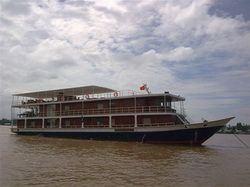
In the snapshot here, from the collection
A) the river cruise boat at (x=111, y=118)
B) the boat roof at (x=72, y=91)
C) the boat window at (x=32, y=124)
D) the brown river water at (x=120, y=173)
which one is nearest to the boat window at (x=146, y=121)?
the river cruise boat at (x=111, y=118)

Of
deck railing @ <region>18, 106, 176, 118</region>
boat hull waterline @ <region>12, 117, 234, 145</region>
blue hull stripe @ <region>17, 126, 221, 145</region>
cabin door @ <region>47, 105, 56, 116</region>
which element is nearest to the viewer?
boat hull waterline @ <region>12, 117, 234, 145</region>

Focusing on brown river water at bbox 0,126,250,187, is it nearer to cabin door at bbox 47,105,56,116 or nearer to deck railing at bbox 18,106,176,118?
deck railing at bbox 18,106,176,118

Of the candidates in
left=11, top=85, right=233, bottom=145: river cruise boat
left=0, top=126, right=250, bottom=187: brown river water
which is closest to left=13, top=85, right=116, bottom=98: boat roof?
left=11, top=85, right=233, bottom=145: river cruise boat

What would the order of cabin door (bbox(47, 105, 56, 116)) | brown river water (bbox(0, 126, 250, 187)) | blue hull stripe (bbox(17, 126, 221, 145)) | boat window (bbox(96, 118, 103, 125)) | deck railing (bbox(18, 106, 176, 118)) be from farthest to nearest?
cabin door (bbox(47, 105, 56, 116))
boat window (bbox(96, 118, 103, 125))
deck railing (bbox(18, 106, 176, 118))
blue hull stripe (bbox(17, 126, 221, 145))
brown river water (bbox(0, 126, 250, 187))

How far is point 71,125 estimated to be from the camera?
3688 cm

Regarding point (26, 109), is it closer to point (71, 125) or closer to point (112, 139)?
point (71, 125)

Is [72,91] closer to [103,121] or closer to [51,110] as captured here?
[51,110]

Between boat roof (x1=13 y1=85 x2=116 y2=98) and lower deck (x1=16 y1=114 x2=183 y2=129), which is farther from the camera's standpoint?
boat roof (x1=13 y1=85 x2=116 y2=98)

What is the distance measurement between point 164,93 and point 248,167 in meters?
13.7

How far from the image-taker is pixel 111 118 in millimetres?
32906

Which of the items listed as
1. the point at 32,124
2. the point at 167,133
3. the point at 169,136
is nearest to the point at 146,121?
the point at 167,133

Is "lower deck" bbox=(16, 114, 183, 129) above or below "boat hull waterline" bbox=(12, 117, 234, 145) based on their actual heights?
above

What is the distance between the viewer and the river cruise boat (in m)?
28.4

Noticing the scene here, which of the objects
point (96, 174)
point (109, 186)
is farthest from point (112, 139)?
point (109, 186)
